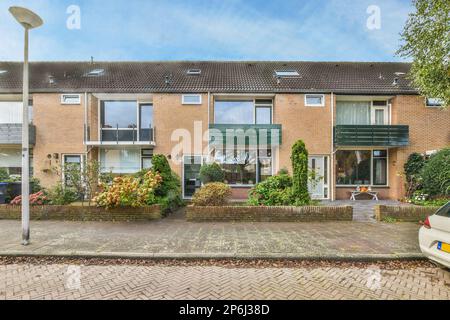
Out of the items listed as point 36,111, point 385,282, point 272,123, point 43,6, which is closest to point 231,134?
point 272,123

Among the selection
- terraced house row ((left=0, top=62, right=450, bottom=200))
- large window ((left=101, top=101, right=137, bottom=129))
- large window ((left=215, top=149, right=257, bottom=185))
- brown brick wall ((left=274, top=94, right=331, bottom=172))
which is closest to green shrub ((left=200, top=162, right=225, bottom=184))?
terraced house row ((left=0, top=62, right=450, bottom=200))

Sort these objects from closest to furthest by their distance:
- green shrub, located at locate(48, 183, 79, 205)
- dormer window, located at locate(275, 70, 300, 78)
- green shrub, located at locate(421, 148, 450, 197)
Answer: green shrub, located at locate(48, 183, 79, 205)
green shrub, located at locate(421, 148, 450, 197)
dormer window, located at locate(275, 70, 300, 78)

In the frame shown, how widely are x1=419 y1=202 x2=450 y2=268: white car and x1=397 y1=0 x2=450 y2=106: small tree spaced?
6.25 meters

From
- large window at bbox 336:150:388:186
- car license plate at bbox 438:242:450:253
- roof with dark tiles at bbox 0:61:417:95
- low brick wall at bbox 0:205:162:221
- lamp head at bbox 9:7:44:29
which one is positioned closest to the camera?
car license plate at bbox 438:242:450:253

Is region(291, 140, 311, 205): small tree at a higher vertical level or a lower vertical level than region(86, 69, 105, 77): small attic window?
lower

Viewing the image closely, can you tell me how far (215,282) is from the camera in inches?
157

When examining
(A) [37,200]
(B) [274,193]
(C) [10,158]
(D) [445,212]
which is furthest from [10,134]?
(D) [445,212]

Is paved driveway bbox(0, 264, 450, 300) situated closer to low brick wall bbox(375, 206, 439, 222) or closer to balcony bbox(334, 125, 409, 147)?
low brick wall bbox(375, 206, 439, 222)

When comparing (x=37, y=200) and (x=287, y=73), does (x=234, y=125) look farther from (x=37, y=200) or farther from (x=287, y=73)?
(x=37, y=200)

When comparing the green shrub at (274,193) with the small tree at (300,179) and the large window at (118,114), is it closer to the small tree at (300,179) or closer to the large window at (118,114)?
the small tree at (300,179)

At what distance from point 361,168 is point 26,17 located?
15.8m

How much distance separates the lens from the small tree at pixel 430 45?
7.56 meters

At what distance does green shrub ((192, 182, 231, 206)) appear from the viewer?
8.51 m

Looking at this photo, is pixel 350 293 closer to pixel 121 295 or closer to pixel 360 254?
pixel 360 254
